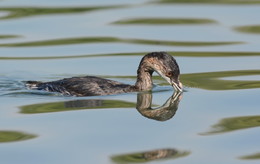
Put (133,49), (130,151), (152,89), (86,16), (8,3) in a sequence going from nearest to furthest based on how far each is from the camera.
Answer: (130,151)
(152,89)
(133,49)
(86,16)
(8,3)

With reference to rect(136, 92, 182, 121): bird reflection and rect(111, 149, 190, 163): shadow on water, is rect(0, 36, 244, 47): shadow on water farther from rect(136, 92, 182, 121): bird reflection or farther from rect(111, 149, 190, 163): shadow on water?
rect(111, 149, 190, 163): shadow on water

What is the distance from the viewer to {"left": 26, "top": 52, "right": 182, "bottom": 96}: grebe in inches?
618

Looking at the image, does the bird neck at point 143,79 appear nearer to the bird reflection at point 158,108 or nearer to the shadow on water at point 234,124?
the bird reflection at point 158,108

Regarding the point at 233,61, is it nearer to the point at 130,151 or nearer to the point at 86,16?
the point at 86,16

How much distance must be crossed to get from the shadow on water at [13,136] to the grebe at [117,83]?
2967mm

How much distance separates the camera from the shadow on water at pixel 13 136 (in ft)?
41.3

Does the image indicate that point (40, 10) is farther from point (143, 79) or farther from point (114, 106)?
point (114, 106)

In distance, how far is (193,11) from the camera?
2236 centimetres

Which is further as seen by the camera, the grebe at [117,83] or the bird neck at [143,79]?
the bird neck at [143,79]

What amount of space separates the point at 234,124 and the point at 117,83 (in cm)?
299

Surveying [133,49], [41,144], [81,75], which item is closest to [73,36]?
[133,49]

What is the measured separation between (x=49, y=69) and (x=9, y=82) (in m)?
1.09

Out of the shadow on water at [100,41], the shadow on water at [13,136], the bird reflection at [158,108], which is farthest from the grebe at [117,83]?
the shadow on water at [100,41]

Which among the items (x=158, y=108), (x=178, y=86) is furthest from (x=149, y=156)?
(x=178, y=86)
